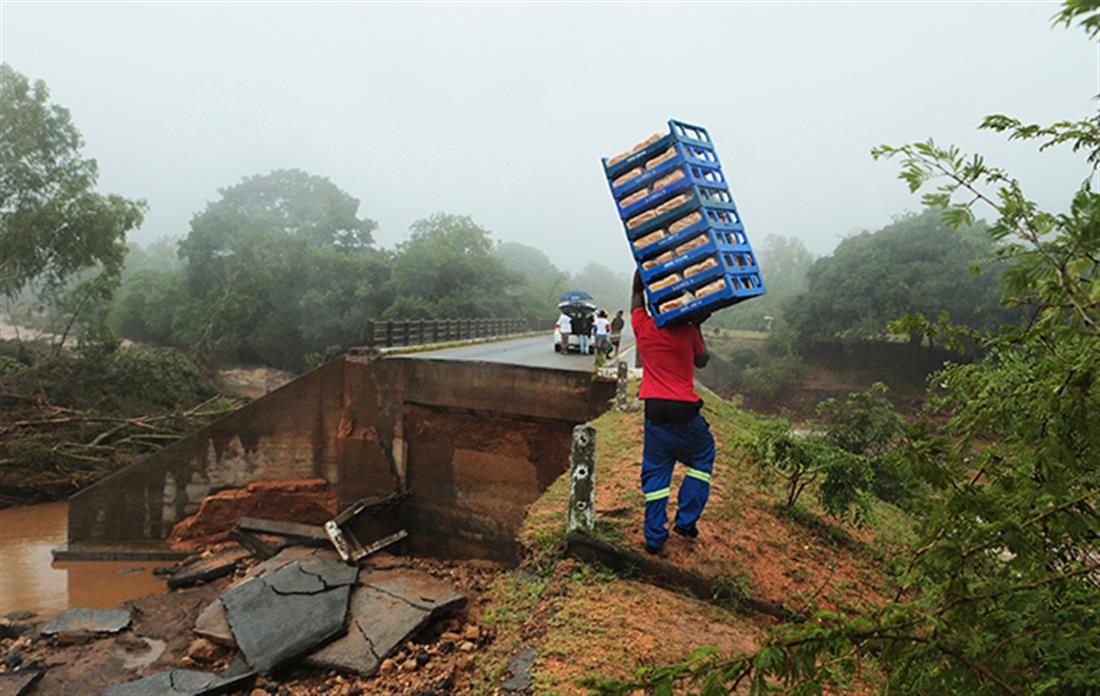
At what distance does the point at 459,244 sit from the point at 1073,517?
41393 mm

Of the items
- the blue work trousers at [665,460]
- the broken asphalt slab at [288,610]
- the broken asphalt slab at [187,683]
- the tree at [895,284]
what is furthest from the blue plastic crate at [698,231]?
the tree at [895,284]

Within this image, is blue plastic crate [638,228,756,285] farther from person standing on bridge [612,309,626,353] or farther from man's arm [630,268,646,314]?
person standing on bridge [612,309,626,353]

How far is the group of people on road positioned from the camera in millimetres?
13891

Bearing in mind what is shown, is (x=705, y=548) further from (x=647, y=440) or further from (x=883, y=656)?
(x=883, y=656)

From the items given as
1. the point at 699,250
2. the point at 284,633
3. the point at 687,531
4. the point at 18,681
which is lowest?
the point at 18,681

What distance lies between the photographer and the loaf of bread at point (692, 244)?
376cm

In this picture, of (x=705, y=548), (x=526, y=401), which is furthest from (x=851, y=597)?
(x=526, y=401)

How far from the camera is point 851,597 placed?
15.1ft

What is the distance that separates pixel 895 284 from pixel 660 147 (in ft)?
91.5

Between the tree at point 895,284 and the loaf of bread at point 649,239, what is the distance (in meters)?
25.2

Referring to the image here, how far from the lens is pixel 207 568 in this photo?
11516 millimetres

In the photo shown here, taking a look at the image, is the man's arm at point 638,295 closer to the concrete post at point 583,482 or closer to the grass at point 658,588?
→ the concrete post at point 583,482

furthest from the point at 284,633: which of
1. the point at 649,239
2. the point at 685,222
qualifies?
the point at 685,222

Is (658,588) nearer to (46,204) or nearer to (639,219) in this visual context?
(639,219)
